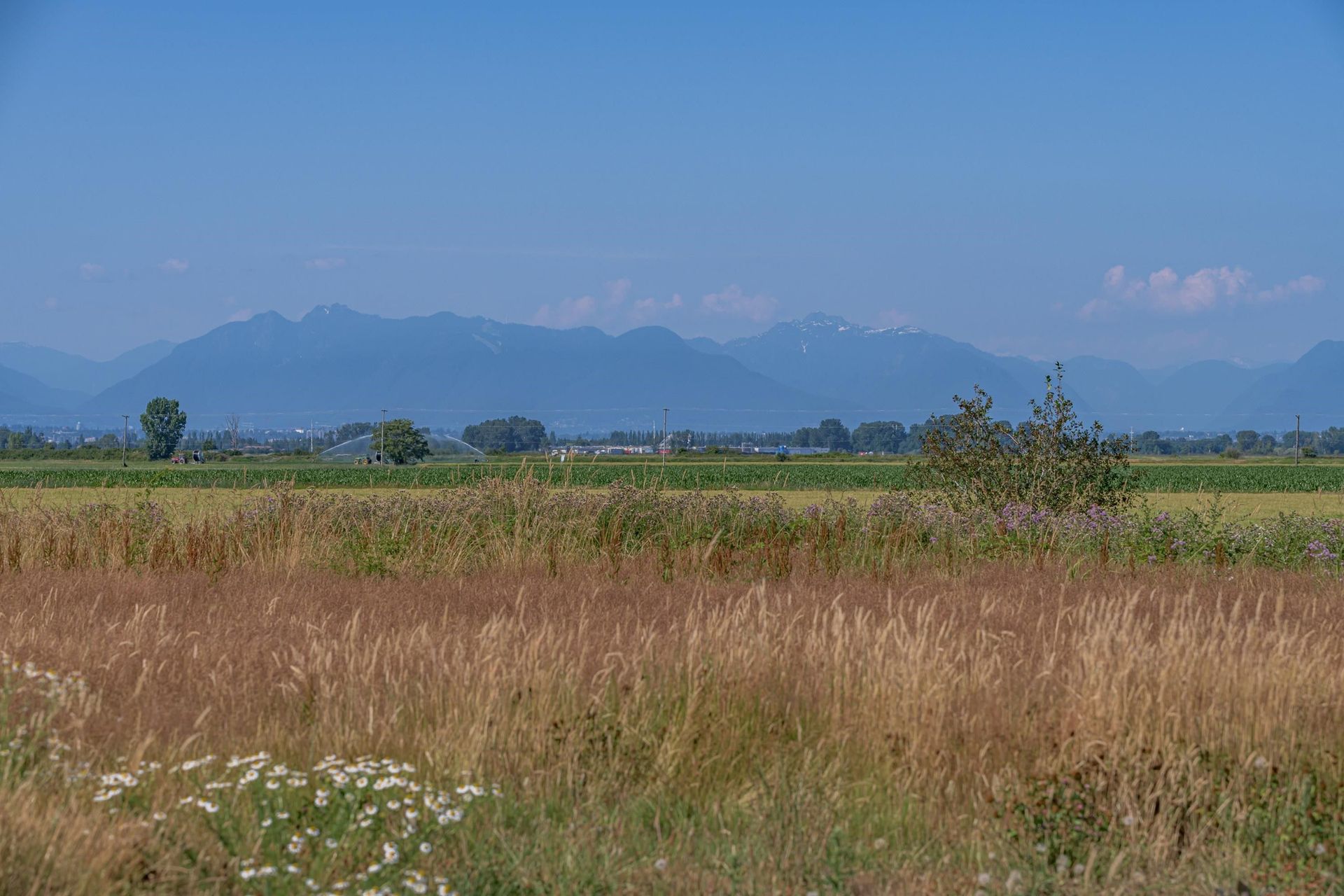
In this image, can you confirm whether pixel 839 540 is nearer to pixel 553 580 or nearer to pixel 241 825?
pixel 553 580

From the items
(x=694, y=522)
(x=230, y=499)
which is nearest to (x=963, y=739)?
(x=694, y=522)

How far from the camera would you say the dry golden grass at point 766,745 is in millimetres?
4281

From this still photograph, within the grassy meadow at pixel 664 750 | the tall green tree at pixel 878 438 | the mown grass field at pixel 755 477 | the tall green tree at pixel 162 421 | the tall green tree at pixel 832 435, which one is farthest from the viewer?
the tall green tree at pixel 832 435

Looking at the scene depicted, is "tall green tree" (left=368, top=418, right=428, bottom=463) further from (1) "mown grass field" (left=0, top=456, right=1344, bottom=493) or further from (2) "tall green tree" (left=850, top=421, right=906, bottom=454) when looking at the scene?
(2) "tall green tree" (left=850, top=421, right=906, bottom=454)

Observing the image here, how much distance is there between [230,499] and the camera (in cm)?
1504

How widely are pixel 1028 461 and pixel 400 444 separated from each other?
72302 millimetres

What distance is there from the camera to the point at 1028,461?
1730 cm

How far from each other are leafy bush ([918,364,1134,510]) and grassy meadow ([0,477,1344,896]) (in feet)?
→ 26.2

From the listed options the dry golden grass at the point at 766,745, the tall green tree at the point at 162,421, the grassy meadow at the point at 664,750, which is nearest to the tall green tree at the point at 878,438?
the tall green tree at the point at 162,421

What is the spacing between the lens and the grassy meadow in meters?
4.26

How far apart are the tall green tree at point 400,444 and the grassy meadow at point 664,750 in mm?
75114

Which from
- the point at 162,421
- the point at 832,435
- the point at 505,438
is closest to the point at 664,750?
the point at 505,438

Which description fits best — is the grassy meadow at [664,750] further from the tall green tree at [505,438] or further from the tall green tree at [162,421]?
the tall green tree at [162,421]

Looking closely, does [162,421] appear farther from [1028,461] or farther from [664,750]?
[664,750]
